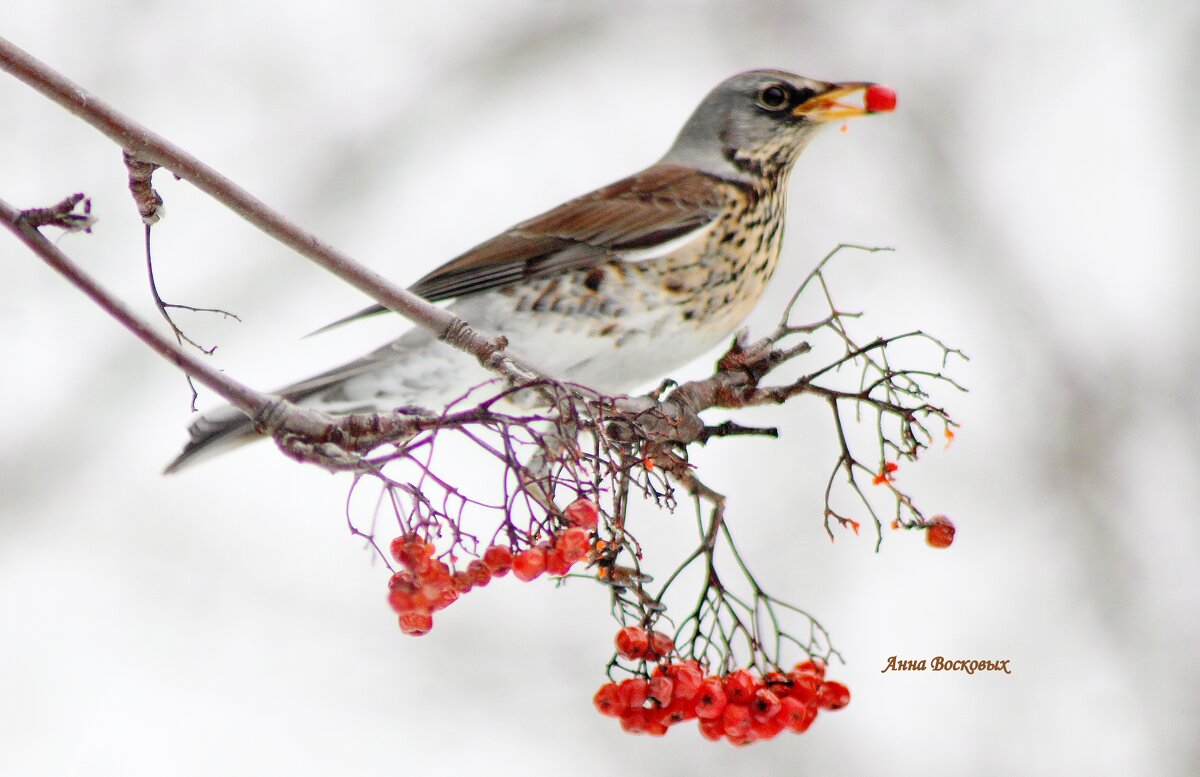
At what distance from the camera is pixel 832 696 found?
163cm

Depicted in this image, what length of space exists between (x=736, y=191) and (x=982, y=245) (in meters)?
2.41

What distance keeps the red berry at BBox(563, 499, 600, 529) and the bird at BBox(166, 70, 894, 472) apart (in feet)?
4.02

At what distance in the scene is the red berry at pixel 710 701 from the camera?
154cm

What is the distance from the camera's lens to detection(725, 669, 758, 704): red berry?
5.13 ft

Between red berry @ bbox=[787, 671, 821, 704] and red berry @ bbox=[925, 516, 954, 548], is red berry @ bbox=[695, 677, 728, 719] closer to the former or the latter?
red berry @ bbox=[787, 671, 821, 704]

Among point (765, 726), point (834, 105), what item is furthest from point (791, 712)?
point (834, 105)

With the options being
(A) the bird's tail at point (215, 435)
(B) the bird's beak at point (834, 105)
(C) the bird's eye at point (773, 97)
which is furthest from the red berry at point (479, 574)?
(C) the bird's eye at point (773, 97)

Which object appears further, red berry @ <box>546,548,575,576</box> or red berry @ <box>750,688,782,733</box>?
red berry @ <box>750,688,782,733</box>

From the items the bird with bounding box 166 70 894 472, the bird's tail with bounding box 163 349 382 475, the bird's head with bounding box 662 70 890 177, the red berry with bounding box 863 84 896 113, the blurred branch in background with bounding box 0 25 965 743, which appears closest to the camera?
the blurred branch in background with bounding box 0 25 965 743

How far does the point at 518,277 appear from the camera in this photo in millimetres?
2701

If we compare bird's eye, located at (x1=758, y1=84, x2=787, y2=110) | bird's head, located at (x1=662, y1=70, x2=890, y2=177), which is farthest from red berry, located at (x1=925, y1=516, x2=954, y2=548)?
bird's eye, located at (x1=758, y1=84, x2=787, y2=110)

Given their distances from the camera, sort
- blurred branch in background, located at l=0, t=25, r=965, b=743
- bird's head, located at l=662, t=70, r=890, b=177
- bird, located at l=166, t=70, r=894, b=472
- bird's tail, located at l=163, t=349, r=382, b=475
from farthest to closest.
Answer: bird's head, located at l=662, t=70, r=890, b=177 → bird, located at l=166, t=70, r=894, b=472 → bird's tail, located at l=163, t=349, r=382, b=475 → blurred branch in background, located at l=0, t=25, r=965, b=743

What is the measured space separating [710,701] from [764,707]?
77mm

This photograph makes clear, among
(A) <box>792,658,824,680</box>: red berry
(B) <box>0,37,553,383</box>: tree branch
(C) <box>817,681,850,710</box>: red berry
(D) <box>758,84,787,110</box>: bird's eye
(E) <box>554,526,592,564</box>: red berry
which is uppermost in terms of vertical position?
(D) <box>758,84,787,110</box>: bird's eye
